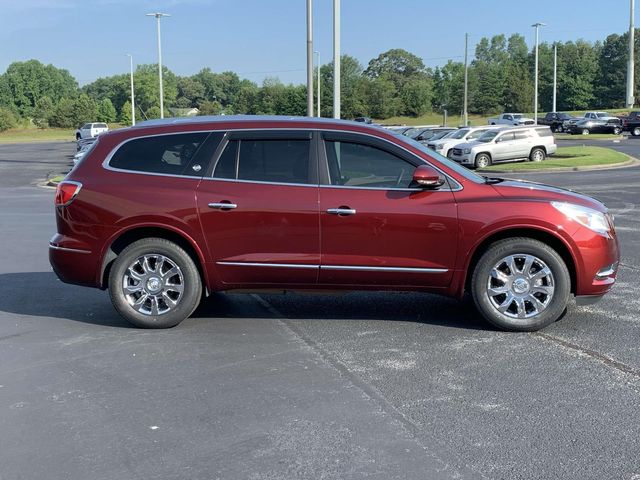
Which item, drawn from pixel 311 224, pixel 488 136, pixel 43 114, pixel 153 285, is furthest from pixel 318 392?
pixel 43 114

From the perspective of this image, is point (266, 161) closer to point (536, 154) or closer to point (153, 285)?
point (153, 285)

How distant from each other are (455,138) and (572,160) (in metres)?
7.56

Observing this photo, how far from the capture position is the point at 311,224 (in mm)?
6160

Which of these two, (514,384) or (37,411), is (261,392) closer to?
(37,411)

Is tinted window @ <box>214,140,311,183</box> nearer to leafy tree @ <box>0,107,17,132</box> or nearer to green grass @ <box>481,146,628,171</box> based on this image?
green grass @ <box>481,146,628,171</box>

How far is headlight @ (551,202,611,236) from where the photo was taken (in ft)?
20.1

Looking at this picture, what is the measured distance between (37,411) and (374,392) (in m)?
2.17

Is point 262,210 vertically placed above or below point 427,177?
below

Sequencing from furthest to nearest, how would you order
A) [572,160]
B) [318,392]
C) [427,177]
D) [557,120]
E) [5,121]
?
[5,121]
[557,120]
[572,160]
[427,177]
[318,392]

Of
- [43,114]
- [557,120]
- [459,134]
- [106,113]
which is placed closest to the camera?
[459,134]

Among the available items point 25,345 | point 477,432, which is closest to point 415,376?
point 477,432

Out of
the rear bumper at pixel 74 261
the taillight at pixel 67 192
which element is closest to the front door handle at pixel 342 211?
the rear bumper at pixel 74 261

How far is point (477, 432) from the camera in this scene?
412 cm

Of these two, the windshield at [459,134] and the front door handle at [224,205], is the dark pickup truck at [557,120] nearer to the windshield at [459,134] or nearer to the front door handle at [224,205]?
the windshield at [459,134]
